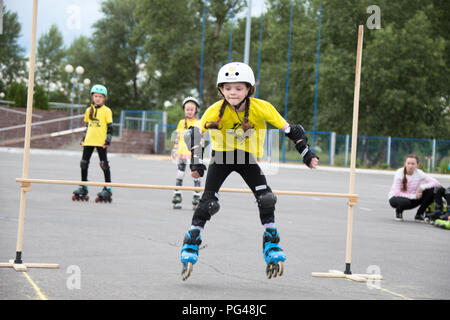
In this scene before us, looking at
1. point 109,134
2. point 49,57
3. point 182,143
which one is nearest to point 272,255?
point 182,143

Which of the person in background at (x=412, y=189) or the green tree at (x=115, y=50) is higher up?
the green tree at (x=115, y=50)

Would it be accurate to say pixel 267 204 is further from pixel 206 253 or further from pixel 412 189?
pixel 412 189

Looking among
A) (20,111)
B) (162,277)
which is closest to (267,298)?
(162,277)

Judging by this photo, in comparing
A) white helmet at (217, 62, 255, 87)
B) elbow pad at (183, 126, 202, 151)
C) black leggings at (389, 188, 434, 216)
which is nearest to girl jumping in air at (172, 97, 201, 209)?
black leggings at (389, 188, 434, 216)

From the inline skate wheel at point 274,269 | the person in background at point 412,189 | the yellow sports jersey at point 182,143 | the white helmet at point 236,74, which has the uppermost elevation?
the white helmet at point 236,74

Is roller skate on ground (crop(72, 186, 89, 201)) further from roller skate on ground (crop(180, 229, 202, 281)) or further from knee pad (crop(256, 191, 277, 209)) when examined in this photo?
knee pad (crop(256, 191, 277, 209))

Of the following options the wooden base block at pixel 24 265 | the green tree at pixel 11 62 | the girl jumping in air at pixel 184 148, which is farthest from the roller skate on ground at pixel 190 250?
the green tree at pixel 11 62

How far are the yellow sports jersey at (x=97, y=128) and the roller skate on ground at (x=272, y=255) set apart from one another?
6621 mm

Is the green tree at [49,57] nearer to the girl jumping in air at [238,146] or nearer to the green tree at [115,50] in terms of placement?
the green tree at [115,50]

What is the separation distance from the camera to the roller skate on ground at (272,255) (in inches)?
207

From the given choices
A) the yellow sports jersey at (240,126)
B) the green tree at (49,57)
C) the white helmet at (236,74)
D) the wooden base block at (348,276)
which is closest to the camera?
the white helmet at (236,74)

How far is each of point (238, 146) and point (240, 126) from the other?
0.19 meters

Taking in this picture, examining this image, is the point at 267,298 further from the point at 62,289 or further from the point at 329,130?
the point at 329,130

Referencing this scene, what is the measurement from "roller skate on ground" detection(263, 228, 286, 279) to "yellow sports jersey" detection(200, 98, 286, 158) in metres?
0.73
